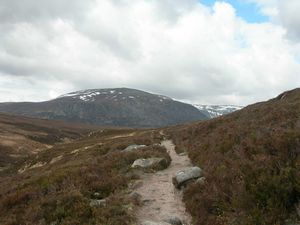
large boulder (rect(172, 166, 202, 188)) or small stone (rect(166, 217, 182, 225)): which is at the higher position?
large boulder (rect(172, 166, 202, 188))

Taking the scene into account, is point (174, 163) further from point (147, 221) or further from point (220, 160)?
point (147, 221)

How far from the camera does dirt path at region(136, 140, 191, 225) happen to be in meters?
12.3

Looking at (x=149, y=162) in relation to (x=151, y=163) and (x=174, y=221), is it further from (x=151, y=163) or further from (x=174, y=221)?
(x=174, y=221)

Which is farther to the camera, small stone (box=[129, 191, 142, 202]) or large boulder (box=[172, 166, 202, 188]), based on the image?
large boulder (box=[172, 166, 202, 188])

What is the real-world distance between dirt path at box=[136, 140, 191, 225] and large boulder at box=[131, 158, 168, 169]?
959 millimetres

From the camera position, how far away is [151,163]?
21.1 metres

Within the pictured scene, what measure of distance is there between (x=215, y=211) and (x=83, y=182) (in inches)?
282

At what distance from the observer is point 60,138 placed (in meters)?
118

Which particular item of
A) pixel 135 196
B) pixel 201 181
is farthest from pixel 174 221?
pixel 135 196

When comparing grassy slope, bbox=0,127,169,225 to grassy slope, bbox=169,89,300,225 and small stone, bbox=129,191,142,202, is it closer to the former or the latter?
small stone, bbox=129,191,142,202

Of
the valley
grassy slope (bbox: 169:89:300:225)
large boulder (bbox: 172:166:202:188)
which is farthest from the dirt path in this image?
grassy slope (bbox: 169:89:300:225)

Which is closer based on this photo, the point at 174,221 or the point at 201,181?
the point at 174,221

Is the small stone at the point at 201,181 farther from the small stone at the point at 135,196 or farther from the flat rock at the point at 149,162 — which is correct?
the flat rock at the point at 149,162

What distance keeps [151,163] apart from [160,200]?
654 cm
